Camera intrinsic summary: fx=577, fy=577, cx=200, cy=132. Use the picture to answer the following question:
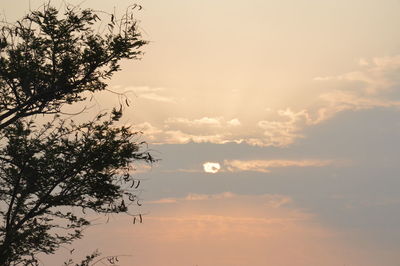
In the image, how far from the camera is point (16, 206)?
86.3 feet

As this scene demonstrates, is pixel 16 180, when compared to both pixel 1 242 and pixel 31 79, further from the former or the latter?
pixel 31 79

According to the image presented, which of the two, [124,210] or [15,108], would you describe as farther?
[124,210]

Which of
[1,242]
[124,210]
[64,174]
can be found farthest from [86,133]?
[1,242]

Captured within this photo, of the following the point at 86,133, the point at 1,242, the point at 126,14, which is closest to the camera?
the point at 126,14

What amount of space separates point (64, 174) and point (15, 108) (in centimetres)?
405

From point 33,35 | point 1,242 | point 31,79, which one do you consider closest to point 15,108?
point 31,79

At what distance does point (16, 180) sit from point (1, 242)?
3055mm

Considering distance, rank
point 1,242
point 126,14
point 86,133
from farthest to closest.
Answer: point 86,133, point 1,242, point 126,14

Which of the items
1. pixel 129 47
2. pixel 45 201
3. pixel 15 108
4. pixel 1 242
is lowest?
pixel 1 242

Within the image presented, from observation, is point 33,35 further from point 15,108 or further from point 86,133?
point 86,133

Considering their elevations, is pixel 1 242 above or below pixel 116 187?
below

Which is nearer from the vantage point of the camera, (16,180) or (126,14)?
(126,14)

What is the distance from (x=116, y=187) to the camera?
24109 millimetres

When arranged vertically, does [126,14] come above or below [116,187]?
above
